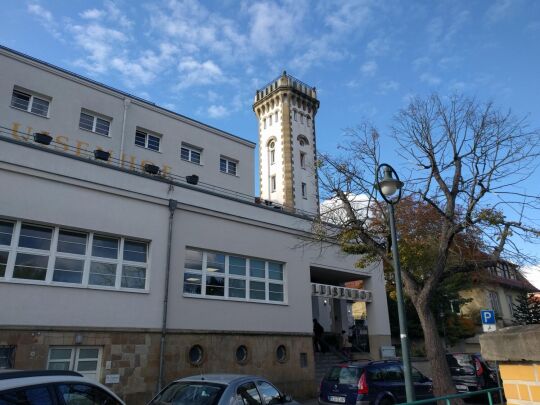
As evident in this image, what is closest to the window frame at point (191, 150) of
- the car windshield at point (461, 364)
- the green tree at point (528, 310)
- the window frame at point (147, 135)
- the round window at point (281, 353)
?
the window frame at point (147, 135)

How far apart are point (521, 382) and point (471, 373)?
1589cm

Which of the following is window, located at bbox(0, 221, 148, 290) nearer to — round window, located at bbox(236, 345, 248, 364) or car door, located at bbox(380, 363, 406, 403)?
round window, located at bbox(236, 345, 248, 364)

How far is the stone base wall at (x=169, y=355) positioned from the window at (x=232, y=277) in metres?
1.48

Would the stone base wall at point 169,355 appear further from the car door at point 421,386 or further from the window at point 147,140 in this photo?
the window at point 147,140

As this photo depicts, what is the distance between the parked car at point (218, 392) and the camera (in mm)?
7266

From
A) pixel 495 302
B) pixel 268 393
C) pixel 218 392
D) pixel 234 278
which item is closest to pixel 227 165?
pixel 234 278

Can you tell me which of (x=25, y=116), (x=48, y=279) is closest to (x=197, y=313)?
(x=48, y=279)

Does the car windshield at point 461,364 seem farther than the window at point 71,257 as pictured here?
Yes

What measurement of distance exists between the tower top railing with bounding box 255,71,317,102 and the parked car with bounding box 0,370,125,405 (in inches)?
1656

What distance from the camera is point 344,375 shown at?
12.5m

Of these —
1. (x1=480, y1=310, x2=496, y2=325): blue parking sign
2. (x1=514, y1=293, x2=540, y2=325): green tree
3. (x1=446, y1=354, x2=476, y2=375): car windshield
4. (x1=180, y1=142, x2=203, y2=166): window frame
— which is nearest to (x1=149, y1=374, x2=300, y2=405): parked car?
(x1=480, y1=310, x2=496, y2=325): blue parking sign

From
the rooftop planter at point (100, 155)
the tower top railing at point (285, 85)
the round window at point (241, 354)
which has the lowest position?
the round window at point (241, 354)

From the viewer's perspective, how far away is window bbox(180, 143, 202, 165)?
23.7m

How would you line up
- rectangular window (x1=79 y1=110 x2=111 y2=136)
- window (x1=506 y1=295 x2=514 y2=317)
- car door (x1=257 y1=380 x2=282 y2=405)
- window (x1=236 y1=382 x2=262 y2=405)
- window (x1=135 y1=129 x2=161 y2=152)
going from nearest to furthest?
1. window (x1=236 y1=382 x2=262 y2=405)
2. car door (x1=257 y1=380 x2=282 y2=405)
3. rectangular window (x1=79 y1=110 x2=111 y2=136)
4. window (x1=135 y1=129 x2=161 y2=152)
5. window (x1=506 y1=295 x2=514 y2=317)
